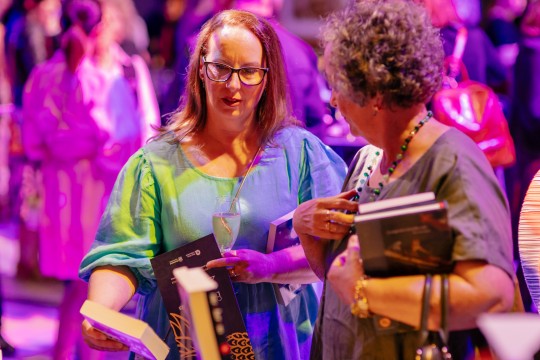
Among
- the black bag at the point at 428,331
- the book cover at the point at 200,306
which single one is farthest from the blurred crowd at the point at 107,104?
the book cover at the point at 200,306

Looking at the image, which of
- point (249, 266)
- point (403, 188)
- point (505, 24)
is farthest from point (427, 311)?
point (505, 24)

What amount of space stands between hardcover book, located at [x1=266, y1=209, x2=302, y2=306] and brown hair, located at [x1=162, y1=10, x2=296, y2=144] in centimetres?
27

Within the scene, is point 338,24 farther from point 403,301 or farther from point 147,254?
point 147,254

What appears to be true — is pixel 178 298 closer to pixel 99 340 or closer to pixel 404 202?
pixel 99 340

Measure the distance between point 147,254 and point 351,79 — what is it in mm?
863

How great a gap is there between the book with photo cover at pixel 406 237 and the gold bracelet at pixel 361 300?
0.04 m

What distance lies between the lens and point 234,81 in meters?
2.15

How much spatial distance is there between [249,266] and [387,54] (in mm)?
770

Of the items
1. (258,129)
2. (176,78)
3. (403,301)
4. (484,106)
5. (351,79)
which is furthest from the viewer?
(176,78)

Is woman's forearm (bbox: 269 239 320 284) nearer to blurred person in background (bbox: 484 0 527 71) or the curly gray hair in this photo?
the curly gray hair

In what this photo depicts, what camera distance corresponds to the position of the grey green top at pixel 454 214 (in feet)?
4.89

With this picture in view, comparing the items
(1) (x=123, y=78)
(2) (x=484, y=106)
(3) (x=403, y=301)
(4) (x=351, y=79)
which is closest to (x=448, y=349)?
(3) (x=403, y=301)

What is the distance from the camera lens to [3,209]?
7188 millimetres

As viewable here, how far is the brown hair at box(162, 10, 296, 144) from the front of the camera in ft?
7.39
